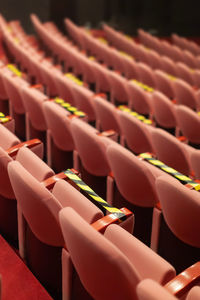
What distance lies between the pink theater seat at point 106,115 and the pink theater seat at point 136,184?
0.20 metres

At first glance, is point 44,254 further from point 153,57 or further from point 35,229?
point 153,57

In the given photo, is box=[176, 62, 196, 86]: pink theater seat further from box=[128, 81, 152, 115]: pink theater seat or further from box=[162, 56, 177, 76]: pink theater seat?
box=[128, 81, 152, 115]: pink theater seat

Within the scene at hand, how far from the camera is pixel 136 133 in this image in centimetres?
61

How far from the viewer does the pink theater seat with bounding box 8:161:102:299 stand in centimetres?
34

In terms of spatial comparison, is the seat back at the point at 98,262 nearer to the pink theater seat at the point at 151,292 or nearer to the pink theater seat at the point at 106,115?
the pink theater seat at the point at 151,292

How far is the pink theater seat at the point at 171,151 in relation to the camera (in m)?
0.55

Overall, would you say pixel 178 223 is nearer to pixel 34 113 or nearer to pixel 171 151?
pixel 171 151

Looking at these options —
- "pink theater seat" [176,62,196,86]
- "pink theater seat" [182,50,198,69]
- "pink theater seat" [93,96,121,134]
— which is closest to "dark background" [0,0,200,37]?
"pink theater seat" [182,50,198,69]

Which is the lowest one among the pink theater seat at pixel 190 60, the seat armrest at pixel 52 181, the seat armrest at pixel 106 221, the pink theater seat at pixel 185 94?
the pink theater seat at pixel 190 60

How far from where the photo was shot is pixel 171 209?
396 mm

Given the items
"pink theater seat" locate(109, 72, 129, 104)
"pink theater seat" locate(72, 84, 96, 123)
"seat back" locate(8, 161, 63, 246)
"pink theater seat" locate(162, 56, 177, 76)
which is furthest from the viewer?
"pink theater seat" locate(162, 56, 177, 76)

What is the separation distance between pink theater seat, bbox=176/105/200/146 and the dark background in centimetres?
101

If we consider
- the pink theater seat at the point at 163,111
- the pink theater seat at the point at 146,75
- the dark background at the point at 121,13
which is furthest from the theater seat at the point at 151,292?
the dark background at the point at 121,13

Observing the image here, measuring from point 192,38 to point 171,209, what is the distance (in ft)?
5.67
